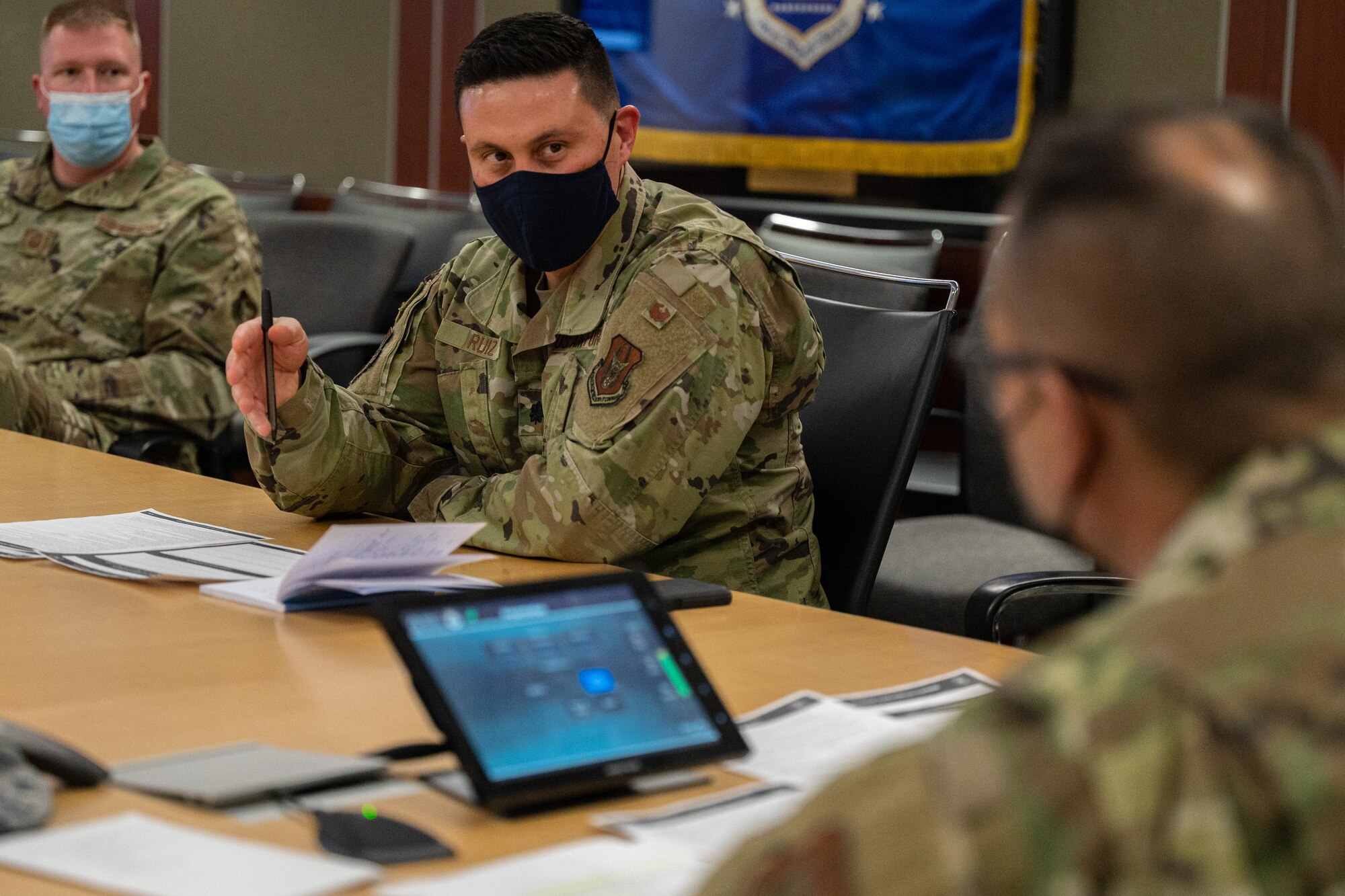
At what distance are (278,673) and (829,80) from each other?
12.8ft

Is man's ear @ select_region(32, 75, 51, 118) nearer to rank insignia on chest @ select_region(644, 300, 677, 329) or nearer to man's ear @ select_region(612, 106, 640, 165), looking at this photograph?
man's ear @ select_region(612, 106, 640, 165)

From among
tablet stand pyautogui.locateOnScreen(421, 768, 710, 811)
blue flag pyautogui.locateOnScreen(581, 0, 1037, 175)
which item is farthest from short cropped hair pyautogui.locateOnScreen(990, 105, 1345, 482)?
blue flag pyautogui.locateOnScreen(581, 0, 1037, 175)

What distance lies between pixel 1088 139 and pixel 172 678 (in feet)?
3.11

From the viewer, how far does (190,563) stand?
5.56 feet

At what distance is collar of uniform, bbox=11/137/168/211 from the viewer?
3271 mm

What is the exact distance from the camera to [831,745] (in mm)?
1151

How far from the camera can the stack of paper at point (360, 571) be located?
4.96 ft

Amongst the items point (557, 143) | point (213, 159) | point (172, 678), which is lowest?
point (213, 159)

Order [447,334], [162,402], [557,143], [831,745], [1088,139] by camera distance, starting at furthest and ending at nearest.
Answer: [162,402], [447,334], [557,143], [831,745], [1088,139]

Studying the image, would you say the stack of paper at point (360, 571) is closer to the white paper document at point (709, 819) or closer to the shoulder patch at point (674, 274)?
the shoulder patch at point (674, 274)

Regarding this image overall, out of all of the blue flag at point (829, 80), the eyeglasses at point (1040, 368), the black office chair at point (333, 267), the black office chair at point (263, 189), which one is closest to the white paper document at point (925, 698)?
the eyeglasses at point (1040, 368)

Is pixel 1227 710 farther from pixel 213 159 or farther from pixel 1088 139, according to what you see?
pixel 213 159

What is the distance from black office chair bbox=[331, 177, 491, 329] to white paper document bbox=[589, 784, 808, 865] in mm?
3134

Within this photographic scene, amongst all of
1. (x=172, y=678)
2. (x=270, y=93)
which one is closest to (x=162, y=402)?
(x=172, y=678)
